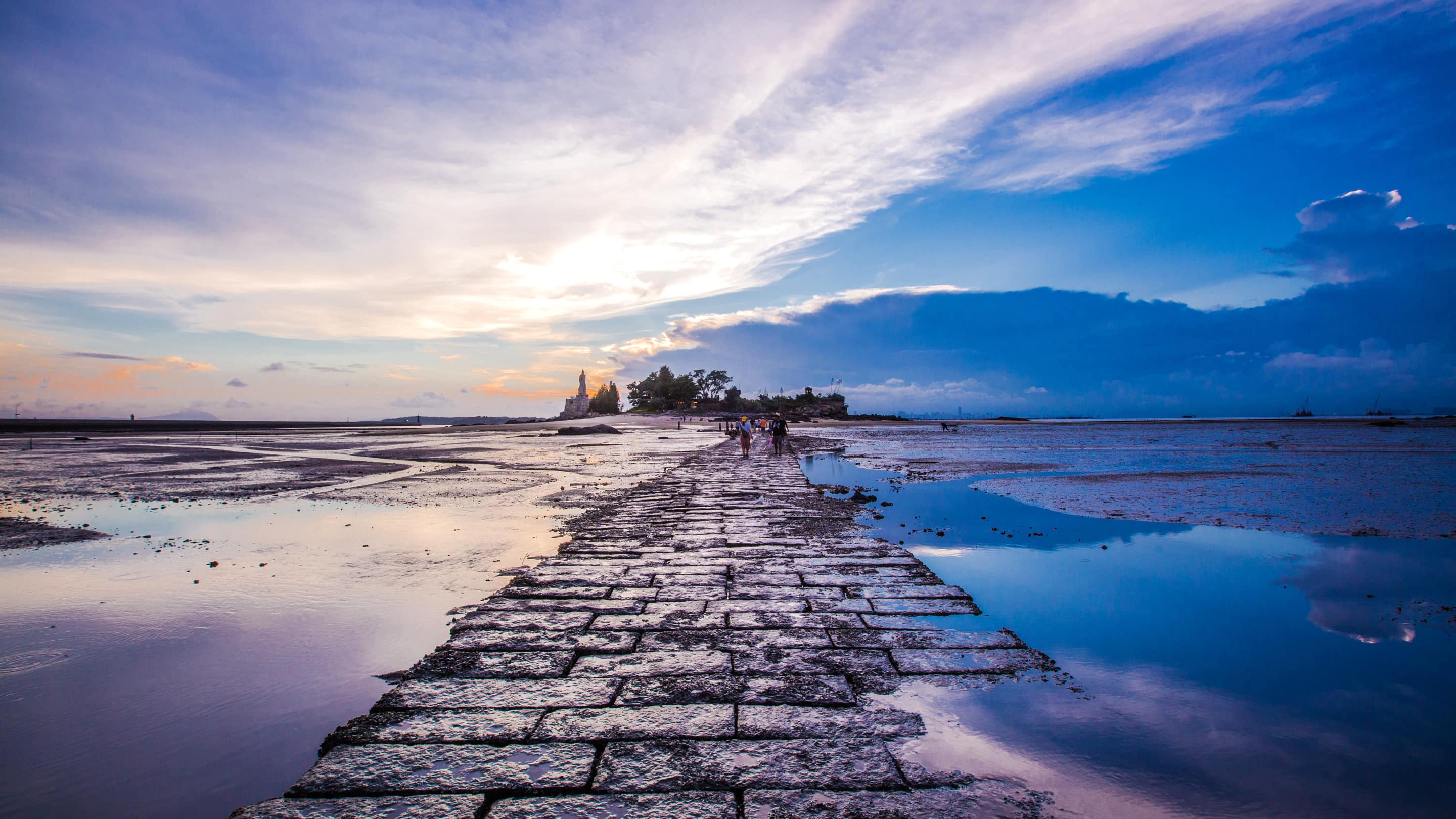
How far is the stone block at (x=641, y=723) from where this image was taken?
11.1ft

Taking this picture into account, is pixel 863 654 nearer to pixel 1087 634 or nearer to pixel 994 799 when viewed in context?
pixel 994 799

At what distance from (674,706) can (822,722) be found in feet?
2.90

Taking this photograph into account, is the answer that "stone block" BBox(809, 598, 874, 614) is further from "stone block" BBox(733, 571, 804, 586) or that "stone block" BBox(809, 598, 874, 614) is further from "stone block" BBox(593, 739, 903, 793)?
"stone block" BBox(593, 739, 903, 793)

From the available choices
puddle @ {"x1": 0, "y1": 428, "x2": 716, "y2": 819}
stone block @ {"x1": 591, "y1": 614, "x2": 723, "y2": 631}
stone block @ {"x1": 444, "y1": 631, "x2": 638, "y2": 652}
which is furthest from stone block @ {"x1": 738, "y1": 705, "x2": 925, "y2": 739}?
stone block @ {"x1": 591, "y1": 614, "x2": 723, "y2": 631}

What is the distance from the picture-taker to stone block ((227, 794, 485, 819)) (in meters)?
2.71

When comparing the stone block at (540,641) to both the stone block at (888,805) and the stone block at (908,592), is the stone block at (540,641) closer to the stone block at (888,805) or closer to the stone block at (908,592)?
→ the stone block at (888,805)

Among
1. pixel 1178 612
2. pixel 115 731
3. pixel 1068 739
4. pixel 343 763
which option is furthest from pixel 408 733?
pixel 1178 612

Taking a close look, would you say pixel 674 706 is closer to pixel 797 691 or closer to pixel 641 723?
pixel 641 723

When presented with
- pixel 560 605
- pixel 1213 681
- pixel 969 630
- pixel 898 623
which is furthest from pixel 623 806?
pixel 1213 681

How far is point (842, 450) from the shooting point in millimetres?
38688

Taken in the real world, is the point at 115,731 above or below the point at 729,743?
below

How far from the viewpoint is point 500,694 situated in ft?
12.8

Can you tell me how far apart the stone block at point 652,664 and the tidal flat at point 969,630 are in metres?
1.30

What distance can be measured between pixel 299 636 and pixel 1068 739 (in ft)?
21.4
